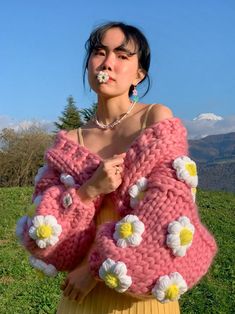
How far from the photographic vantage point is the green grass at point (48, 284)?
667 centimetres

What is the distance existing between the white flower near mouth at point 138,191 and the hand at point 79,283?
0.34 meters

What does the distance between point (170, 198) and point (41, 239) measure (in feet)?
1.76

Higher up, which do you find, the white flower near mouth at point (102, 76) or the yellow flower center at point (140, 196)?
the white flower near mouth at point (102, 76)

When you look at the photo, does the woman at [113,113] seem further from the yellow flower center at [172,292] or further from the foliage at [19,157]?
the foliage at [19,157]

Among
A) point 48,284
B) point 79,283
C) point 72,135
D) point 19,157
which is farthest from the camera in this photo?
point 19,157

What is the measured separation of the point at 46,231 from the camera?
2.13 m

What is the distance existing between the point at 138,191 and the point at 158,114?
0.35m

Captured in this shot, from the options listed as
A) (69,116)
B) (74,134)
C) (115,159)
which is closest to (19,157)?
(69,116)

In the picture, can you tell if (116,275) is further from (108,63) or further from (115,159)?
(108,63)

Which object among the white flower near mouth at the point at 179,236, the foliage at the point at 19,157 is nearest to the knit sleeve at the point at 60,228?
the white flower near mouth at the point at 179,236

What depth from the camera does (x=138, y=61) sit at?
2.36 metres

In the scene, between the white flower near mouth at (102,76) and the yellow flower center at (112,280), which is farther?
the white flower near mouth at (102,76)

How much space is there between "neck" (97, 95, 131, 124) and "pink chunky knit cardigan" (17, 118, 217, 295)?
0.20m

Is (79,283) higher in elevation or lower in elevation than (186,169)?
lower
